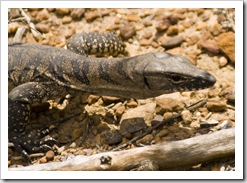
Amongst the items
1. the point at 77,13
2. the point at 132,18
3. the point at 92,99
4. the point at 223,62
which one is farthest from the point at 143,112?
the point at 77,13

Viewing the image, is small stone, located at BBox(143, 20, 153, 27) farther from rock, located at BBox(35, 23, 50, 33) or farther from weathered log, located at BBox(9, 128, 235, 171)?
weathered log, located at BBox(9, 128, 235, 171)

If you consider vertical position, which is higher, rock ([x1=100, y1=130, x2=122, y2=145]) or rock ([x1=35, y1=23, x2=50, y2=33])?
rock ([x1=35, y1=23, x2=50, y2=33])

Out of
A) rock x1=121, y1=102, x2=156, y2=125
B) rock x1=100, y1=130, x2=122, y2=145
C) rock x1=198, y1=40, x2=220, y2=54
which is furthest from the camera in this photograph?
rock x1=198, y1=40, x2=220, y2=54

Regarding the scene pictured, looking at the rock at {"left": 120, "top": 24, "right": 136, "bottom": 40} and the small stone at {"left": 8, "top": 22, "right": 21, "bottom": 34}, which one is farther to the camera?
the small stone at {"left": 8, "top": 22, "right": 21, "bottom": 34}

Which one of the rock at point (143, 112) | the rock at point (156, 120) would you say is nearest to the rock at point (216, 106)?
the rock at point (156, 120)

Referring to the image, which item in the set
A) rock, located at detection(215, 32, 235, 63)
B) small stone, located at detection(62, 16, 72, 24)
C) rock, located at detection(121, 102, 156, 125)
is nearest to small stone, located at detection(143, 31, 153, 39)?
rock, located at detection(215, 32, 235, 63)

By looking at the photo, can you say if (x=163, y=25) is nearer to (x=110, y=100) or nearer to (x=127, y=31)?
(x=127, y=31)

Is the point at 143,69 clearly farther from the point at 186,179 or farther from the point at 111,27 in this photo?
the point at 111,27
